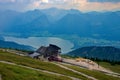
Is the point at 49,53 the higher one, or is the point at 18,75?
the point at 49,53

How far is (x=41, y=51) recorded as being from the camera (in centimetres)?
13088

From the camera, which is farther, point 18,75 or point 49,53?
point 49,53

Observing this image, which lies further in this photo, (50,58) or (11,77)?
(50,58)

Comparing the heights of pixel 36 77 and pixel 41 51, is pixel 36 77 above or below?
below

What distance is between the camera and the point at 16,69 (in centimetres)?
5934

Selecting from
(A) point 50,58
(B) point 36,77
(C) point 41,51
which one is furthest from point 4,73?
(C) point 41,51

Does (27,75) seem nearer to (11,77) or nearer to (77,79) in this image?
(11,77)

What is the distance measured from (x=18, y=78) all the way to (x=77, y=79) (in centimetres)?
1688

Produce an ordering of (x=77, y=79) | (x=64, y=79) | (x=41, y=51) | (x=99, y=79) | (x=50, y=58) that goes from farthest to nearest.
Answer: (x=41, y=51), (x=50, y=58), (x=99, y=79), (x=77, y=79), (x=64, y=79)

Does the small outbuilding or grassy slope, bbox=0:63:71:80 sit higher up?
the small outbuilding

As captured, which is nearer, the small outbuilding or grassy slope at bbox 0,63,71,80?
grassy slope at bbox 0,63,71,80

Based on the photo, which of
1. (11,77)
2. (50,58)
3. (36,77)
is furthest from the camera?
(50,58)

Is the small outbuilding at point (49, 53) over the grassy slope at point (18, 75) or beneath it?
over

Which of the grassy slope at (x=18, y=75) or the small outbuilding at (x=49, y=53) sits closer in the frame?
the grassy slope at (x=18, y=75)
